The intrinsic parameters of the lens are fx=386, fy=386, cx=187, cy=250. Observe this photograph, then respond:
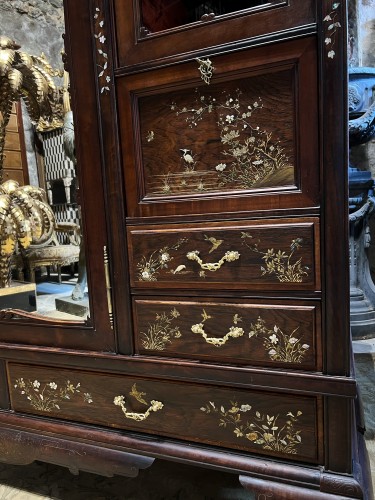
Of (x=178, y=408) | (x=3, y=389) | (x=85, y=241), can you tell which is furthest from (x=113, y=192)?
(x=3, y=389)

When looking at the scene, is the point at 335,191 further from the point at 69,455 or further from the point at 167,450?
the point at 69,455

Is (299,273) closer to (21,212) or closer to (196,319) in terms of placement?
(196,319)

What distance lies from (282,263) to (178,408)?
0.36m

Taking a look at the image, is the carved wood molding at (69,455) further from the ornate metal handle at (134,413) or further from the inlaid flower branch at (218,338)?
the inlaid flower branch at (218,338)

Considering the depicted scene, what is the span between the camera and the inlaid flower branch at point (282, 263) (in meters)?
0.64

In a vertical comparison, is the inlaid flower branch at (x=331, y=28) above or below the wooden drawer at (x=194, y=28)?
below

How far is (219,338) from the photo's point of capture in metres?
0.71

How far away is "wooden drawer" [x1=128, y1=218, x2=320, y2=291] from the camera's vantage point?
64 cm

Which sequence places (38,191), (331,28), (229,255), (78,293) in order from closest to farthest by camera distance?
(331,28) < (229,255) < (78,293) < (38,191)

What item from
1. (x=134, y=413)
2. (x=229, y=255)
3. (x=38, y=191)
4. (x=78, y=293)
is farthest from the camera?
(x=38, y=191)

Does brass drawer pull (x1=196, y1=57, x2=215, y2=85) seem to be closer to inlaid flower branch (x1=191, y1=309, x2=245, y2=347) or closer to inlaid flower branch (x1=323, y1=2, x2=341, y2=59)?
inlaid flower branch (x1=323, y1=2, x2=341, y2=59)

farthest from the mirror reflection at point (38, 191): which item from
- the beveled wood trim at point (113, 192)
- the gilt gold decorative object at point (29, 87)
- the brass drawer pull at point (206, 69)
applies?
the brass drawer pull at point (206, 69)

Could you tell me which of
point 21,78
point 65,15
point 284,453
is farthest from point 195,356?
point 21,78

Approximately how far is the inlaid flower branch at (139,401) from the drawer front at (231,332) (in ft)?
0.29
